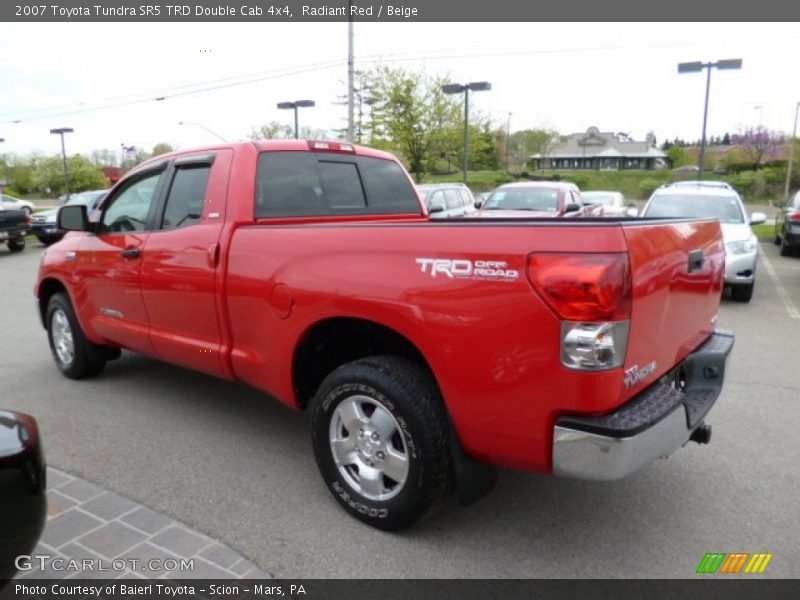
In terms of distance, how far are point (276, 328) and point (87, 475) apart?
4.85ft

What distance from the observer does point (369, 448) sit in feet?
9.78

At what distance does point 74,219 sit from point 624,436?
4417 millimetres

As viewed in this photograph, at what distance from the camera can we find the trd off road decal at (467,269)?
2.36 m

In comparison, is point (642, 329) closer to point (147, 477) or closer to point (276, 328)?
point (276, 328)

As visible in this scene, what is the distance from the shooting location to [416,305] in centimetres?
263

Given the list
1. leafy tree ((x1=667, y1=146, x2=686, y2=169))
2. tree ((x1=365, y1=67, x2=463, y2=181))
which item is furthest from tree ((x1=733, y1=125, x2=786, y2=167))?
tree ((x1=365, y1=67, x2=463, y2=181))

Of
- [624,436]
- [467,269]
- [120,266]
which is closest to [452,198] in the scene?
[120,266]

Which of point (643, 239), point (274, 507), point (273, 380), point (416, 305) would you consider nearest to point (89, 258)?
point (273, 380)

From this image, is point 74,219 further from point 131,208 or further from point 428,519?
point 428,519

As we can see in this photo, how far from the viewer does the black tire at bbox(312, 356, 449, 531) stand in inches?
107

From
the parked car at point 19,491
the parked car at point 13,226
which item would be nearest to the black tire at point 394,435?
the parked car at point 19,491

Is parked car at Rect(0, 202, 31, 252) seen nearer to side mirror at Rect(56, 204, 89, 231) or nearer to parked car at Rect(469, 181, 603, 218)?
parked car at Rect(469, 181, 603, 218)

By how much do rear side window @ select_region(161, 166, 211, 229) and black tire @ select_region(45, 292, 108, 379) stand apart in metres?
1.66

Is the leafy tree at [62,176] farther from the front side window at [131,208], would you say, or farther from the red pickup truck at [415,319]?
the red pickup truck at [415,319]
